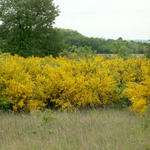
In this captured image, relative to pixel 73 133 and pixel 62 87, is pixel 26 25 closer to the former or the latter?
pixel 62 87

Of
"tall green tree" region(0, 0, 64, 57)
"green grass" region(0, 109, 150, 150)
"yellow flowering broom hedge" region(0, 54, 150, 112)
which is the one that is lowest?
"green grass" region(0, 109, 150, 150)

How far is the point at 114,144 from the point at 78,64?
4.61 metres

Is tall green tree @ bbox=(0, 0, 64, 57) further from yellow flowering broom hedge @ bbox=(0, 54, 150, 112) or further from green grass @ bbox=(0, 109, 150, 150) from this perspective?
green grass @ bbox=(0, 109, 150, 150)

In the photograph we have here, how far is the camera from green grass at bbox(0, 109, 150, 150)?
3996 millimetres

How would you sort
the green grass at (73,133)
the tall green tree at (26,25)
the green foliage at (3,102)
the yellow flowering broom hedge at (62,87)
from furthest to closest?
the tall green tree at (26,25) → the yellow flowering broom hedge at (62,87) → the green foliage at (3,102) → the green grass at (73,133)

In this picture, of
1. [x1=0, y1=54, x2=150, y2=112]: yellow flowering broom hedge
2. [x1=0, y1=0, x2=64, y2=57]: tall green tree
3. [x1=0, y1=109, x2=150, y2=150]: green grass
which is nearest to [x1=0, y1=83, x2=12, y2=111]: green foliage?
[x1=0, y1=54, x2=150, y2=112]: yellow flowering broom hedge

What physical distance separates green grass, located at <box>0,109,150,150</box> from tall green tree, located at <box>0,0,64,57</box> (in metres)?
20.1

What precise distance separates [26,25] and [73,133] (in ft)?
76.0

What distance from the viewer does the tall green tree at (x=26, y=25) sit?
2559 centimetres

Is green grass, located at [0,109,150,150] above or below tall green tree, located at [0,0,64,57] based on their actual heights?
below

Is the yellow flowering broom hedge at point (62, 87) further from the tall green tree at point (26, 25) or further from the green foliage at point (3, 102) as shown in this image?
the tall green tree at point (26, 25)

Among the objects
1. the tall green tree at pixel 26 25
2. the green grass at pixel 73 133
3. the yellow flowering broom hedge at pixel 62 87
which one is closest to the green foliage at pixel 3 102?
the yellow flowering broom hedge at pixel 62 87

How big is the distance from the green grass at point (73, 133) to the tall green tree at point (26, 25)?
20109 millimetres

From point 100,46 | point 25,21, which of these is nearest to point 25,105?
point 25,21
